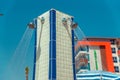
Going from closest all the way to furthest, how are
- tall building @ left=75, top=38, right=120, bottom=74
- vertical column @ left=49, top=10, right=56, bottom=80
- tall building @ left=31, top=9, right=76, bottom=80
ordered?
vertical column @ left=49, top=10, right=56, bottom=80
tall building @ left=31, top=9, right=76, bottom=80
tall building @ left=75, top=38, right=120, bottom=74

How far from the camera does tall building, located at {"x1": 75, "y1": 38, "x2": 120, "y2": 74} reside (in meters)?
104

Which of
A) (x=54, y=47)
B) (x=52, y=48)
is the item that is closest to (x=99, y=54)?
(x=54, y=47)

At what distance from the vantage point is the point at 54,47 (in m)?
43.7

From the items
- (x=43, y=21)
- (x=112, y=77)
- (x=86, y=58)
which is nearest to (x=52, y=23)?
(x=43, y=21)

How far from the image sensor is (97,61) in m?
106

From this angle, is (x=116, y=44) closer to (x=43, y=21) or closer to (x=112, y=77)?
(x=112, y=77)

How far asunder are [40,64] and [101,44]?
65.9 meters

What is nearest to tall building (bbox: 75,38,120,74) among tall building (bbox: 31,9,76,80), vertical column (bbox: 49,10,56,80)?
tall building (bbox: 31,9,76,80)

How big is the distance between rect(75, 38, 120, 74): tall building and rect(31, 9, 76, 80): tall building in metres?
56.2

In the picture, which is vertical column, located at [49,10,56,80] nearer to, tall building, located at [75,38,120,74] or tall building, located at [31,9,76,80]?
tall building, located at [31,9,76,80]


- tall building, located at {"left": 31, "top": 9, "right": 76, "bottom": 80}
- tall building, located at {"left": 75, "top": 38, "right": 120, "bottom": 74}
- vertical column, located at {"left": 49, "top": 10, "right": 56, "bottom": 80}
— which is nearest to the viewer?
vertical column, located at {"left": 49, "top": 10, "right": 56, "bottom": 80}

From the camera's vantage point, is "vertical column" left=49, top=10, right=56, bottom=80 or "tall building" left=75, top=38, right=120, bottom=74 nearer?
"vertical column" left=49, top=10, right=56, bottom=80

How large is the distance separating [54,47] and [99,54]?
65427mm

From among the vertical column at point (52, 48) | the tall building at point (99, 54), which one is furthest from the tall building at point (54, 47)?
the tall building at point (99, 54)
